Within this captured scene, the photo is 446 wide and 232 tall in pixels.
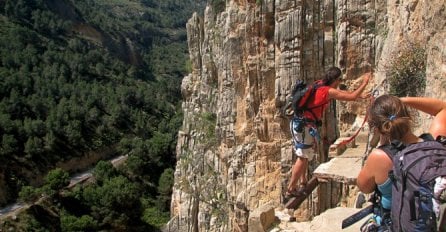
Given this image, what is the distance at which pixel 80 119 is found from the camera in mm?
53375

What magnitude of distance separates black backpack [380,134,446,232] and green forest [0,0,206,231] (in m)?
34.8

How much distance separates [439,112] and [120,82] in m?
70.7

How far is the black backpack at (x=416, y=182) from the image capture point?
11.2ft

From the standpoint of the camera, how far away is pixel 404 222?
3.58 m

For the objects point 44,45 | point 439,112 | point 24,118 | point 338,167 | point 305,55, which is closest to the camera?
point 439,112

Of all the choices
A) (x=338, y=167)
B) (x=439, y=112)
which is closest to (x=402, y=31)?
(x=338, y=167)

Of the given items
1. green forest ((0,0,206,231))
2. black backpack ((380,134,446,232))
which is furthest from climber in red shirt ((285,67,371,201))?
green forest ((0,0,206,231))

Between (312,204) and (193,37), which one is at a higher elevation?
(193,37)

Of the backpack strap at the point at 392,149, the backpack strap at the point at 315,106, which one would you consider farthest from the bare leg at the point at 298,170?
the backpack strap at the point at 392,149

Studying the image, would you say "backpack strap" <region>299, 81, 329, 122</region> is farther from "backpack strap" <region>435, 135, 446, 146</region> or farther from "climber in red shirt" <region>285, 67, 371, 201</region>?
"backpack strap" <region>435, 135, 446, 146</region>

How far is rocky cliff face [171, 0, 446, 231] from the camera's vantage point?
43.8 ft

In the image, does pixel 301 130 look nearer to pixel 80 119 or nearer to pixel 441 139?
pixel 441 139

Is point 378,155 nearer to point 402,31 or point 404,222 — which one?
point 404,222

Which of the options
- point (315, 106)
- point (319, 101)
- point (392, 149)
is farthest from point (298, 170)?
point (392, 149)
